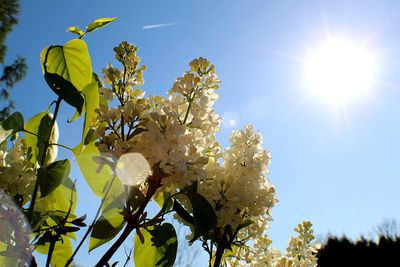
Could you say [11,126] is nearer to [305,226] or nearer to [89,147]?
[89,147]

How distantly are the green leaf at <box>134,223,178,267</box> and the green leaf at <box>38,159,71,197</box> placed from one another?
0.15 meters

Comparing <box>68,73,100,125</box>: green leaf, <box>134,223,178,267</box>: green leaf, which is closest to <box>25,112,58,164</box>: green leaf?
<box>68,73,100,125</box>: green leaf

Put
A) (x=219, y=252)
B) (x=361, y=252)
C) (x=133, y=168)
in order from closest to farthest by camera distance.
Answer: (x=133, y=168)
(x=219, y=252)
(x=361, y=252)

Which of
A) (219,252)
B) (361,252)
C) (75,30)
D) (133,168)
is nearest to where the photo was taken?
(133,168)

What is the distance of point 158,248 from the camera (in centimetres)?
65

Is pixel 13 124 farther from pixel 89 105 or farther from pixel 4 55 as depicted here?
pixel 4 55

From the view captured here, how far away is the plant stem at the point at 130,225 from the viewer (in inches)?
19.5

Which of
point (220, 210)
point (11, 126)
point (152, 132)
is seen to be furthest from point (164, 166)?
point (11, 126)

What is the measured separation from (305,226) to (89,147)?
655 mm

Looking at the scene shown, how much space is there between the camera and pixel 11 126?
0.65m

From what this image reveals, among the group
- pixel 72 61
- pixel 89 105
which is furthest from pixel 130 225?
Result: pixel 72 61

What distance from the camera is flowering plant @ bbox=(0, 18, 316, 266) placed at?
54 cm

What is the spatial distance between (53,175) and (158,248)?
0.67 feet

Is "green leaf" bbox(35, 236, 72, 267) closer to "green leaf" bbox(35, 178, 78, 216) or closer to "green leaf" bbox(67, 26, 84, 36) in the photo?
"green leaf" bbox(35, 178, 78, 216)
